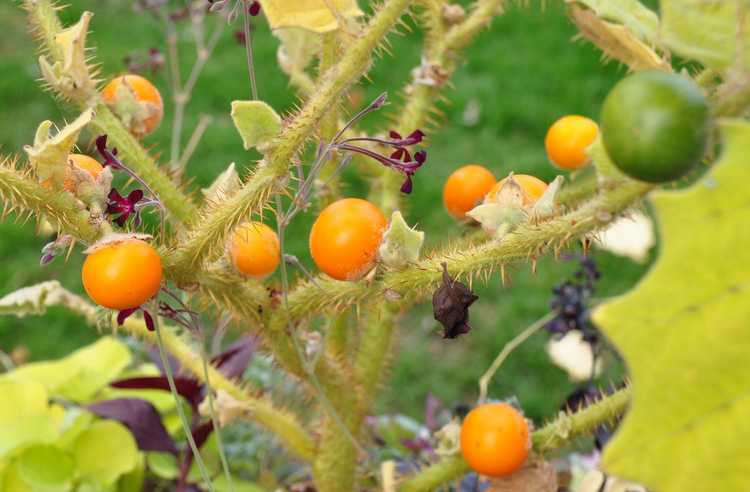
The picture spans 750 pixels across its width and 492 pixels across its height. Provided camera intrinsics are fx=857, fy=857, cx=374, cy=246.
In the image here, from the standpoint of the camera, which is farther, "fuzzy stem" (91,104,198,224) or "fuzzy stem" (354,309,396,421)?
"fuzzy stem" (354,309,396,421)

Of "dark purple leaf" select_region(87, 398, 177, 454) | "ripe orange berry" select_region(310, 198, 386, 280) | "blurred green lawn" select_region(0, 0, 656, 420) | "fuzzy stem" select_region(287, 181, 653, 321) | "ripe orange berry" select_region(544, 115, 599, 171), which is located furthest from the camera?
"blurred green lawn" select_region(0, 0, 656, 420)

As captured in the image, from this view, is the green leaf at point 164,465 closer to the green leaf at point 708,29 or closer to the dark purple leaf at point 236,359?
the dark purple leaf at point 236,359

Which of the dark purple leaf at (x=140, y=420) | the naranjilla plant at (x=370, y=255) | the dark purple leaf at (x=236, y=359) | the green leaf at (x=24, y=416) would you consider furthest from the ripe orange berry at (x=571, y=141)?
the green leaf at (x=24, y=416)

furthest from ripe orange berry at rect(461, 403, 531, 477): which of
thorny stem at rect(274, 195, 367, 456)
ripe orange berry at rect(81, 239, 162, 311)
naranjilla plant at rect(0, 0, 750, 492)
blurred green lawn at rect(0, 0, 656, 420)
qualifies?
blurred green lawn at rect(0, 0, 656, 420)

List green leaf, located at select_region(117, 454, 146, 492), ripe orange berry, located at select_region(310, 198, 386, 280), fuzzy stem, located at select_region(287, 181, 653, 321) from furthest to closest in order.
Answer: green leaf, located at select_region(117, 454, 146, 492)
ripe orange berry, located at select_region(310, 198, 386, 280)
fuzzy stem, located at select_region(287, 181, 653, 321)

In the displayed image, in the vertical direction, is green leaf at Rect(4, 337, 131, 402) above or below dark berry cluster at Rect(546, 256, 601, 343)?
below

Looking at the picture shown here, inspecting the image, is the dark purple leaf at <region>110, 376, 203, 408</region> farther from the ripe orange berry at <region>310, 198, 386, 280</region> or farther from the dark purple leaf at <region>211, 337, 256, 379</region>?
the ripe orange berry at <region>310, 198, 386, 280</region>

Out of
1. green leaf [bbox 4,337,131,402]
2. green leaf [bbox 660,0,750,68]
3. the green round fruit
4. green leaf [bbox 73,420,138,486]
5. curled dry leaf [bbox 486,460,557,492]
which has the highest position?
green leaf [bbox 660,0,750,68]
